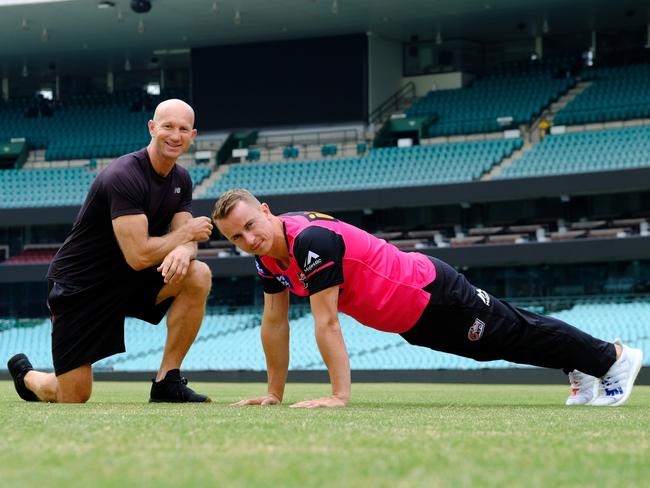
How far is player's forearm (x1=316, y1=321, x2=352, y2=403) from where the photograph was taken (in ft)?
22.4

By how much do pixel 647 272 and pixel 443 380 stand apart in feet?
29.4

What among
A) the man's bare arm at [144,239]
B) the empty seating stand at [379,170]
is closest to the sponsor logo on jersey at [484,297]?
the man's bare arm at [144,239]

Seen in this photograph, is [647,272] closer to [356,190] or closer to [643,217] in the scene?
[643,217]

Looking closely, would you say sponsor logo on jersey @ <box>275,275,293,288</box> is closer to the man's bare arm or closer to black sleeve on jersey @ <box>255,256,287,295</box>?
black sleeve on jersey @ <box>255,256,287,295</box>

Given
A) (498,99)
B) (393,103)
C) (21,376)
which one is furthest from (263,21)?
(21,376)

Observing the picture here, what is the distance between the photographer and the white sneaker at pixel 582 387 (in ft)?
25.8

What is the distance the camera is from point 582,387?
26.0 ft

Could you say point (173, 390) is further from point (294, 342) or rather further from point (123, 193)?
point (294, 342)

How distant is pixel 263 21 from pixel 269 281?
32.0 metres

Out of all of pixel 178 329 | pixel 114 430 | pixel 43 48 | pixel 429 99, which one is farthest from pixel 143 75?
pixel 114 430

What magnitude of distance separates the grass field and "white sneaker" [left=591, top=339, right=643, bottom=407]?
160 cm

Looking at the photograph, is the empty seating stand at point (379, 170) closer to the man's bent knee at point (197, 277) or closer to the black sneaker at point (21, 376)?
the black sneaker at point (21, 376)

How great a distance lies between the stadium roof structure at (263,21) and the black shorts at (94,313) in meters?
28.5

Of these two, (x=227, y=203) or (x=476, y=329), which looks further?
(x=476, y=329)
